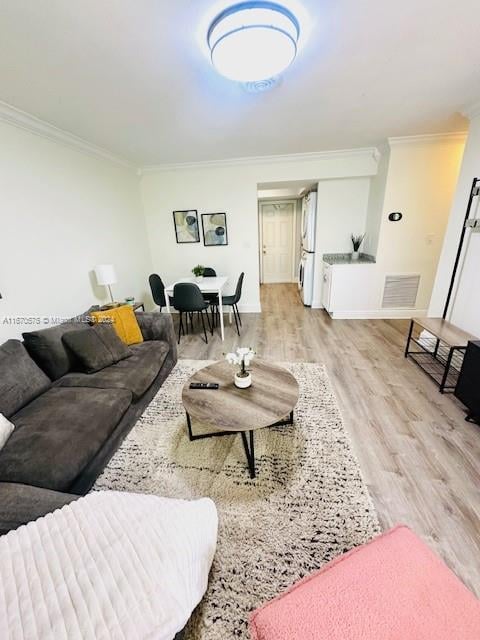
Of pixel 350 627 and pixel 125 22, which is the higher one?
pixel 125 22

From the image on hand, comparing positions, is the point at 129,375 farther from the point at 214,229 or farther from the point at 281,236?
the point at 281,236

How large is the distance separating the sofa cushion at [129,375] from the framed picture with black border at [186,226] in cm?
275

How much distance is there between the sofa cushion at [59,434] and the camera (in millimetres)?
1290

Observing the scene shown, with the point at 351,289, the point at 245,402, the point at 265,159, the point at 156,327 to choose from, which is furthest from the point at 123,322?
the point at 351,289

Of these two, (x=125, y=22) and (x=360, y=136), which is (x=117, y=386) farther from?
(x=360, y=136)

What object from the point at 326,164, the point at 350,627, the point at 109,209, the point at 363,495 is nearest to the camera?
the point at 350,627

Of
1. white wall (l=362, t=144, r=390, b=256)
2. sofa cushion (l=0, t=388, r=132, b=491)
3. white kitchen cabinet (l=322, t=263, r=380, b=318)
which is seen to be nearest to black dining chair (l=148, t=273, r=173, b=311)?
sofa cushion (l=0, t=388, r=132, b=491)

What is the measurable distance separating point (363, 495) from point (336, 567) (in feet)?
2.60

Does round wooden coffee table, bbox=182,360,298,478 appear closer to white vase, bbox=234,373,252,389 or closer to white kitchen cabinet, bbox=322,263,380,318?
white vase, bbox=234,373,252,389

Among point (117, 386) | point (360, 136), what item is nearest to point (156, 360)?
point (117, 386)

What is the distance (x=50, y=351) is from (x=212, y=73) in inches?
94.5

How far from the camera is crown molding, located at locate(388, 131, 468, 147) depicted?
3.29 metres

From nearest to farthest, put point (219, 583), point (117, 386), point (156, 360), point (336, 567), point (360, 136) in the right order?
point (336, 567) < point (219, 583) < point (117, 386) < point (156, 360) < point (360, 136)

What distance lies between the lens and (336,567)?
0.84m
